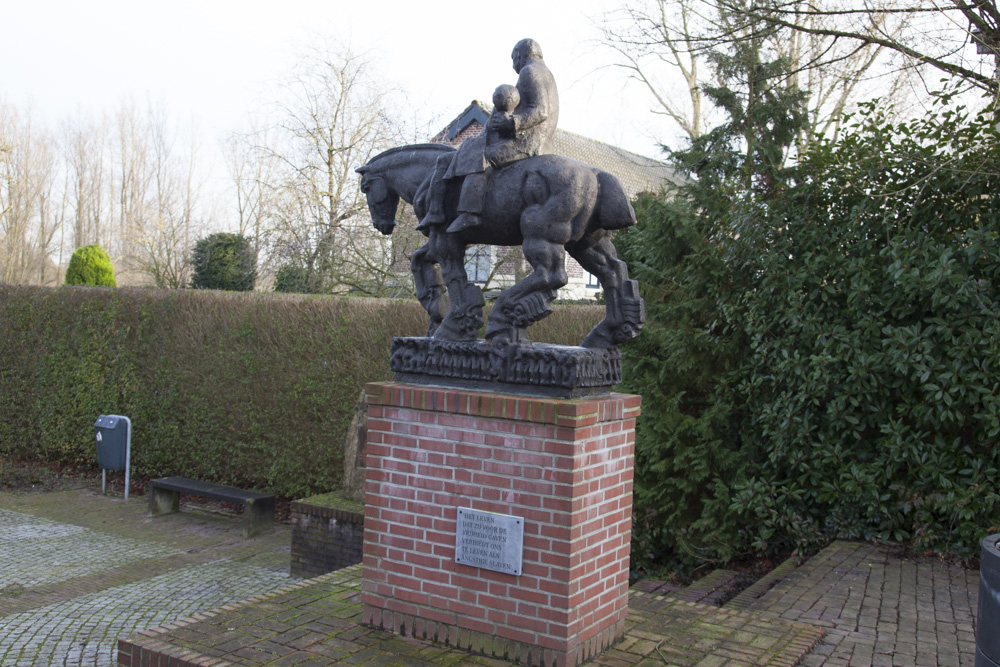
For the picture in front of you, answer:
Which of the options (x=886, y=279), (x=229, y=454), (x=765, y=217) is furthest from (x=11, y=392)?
(x=886, y=279)

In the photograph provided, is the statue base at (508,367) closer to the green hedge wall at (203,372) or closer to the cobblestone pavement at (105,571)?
the cobblestone pavement at (105,571)

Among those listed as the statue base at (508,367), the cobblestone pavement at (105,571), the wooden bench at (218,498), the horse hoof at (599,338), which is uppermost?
the horse hoof at (599,338)

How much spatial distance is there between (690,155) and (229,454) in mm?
7047

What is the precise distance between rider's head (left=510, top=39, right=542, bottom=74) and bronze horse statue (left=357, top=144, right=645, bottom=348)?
0.57 meters

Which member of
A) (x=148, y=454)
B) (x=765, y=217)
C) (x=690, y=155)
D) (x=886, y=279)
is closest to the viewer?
(x=886, y=279)

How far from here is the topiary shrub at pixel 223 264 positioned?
60.7 feet

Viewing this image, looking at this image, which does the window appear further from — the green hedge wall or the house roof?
the green hedge wall

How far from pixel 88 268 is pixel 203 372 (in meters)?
9.13

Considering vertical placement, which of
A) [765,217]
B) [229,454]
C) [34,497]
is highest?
[765,217]

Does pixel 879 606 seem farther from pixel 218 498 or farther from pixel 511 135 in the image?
pixel 218 498

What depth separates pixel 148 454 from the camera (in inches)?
443

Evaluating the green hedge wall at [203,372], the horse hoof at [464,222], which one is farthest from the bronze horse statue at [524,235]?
the green hedge wall at [203,372]

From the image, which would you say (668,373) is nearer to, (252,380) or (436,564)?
(436,564)

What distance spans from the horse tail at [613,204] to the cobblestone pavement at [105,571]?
436 centimetres
